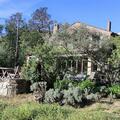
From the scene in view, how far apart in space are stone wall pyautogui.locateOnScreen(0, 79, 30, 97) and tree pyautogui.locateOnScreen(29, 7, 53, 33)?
45224 mm

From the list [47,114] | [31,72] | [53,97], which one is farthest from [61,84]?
[47,114]

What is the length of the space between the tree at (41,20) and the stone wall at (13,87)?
1780 inches

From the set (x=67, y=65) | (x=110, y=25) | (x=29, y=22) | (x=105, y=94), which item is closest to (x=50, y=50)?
(x=67, y=65)

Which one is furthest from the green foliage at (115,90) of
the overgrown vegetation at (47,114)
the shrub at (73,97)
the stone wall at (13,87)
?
the overgrown vegetation at (47,114)

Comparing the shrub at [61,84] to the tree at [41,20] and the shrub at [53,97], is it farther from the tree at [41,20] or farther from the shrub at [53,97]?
the tree at [41,20]

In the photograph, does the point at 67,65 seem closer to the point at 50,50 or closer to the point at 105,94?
the point at 50,50

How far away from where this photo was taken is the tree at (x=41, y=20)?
68188mm

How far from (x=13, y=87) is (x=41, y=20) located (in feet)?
156

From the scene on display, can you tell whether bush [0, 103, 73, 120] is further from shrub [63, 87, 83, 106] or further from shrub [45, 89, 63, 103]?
shrub [45, 89, 63, 103]

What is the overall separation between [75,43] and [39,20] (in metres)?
44.7

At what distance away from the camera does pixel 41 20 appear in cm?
6912

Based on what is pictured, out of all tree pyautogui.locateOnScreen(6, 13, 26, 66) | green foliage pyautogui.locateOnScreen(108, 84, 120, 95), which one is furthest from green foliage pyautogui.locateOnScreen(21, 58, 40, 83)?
Result: tree pyautogui.locateOnScreen(6, 13, 26, 66)

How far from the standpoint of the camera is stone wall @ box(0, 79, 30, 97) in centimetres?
2233

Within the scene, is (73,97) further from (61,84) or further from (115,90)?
(115,90)
